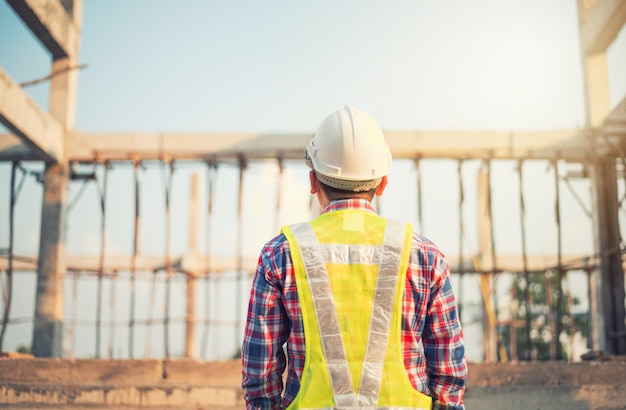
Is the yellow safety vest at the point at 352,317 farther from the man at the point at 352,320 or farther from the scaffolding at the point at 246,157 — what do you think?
the scaffolding at the point at 246,157

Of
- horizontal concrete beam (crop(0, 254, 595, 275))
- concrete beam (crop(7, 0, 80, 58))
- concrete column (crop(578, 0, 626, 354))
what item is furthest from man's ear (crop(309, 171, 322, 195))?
horizontal concrete beam (crop(0, 254, 595, 275))

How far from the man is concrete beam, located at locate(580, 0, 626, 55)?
12.5m

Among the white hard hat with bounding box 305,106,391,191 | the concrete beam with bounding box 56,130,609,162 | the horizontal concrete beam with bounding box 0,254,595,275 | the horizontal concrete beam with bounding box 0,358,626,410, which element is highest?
the concrete beam with bounding box 56,130,609,162

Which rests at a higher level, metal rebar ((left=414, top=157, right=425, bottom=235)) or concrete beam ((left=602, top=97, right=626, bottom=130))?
concrete beam ((left=602, top=97, right=626, bottom=130))

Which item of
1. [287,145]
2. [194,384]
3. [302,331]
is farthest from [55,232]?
[302,331]

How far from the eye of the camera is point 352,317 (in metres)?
1.91

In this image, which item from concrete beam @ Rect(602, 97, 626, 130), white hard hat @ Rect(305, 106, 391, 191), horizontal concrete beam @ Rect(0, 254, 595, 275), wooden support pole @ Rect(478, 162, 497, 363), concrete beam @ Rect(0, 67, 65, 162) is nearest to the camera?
white hard hat @ Rect(305, 106, 391, 191)

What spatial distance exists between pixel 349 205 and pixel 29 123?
40.4ft

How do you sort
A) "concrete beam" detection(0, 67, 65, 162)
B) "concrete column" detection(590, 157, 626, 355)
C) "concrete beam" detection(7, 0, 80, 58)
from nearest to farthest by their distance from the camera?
"concrete beam" detection(0, 67, 65, 162) < "concrete beam" detection(7, 0, 80, 58) < "concrete column" detection(590, 157, 626, 355)

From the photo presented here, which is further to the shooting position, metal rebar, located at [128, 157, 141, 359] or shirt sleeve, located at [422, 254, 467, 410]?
metal rebar, located at [128, 157, 141, 359]

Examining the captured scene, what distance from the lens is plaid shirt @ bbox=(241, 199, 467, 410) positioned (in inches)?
76.9

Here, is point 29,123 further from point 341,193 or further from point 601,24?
point 341,193

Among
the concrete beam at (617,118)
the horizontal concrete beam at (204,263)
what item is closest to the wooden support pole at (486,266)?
the horizontal concrete beam at (204,263)

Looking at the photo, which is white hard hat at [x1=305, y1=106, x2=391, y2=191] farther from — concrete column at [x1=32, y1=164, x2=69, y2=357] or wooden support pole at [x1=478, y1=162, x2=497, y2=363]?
wooden support pole at [x1=478, y1=162, x2=497, y2=363]
